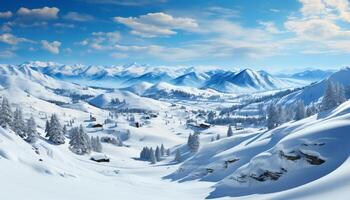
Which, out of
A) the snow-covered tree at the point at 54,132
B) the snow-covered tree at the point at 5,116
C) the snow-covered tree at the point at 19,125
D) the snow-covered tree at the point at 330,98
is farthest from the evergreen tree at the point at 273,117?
the snow-covered tree at the point at 5,116

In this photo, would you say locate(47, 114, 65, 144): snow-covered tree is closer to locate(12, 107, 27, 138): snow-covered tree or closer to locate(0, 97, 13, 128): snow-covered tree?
locate(12, 107, 27, 138): snow-covered tree

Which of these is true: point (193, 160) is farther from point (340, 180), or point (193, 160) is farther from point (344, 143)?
point (340, 180)

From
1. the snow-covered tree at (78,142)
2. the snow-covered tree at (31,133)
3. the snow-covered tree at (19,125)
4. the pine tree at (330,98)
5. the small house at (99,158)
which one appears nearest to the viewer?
the snow-covered tree at (31,133)

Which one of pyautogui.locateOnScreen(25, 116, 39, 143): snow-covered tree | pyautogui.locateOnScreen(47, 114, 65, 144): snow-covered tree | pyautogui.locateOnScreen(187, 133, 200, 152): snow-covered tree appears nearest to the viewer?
pyautogui.locateOnScreen(25, 116, 39, 143): snow-covered tree

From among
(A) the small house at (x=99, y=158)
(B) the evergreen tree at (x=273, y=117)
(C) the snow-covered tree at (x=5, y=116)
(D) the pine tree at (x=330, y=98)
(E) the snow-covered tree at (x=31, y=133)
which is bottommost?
(A) the small house at (x=99, y=158)

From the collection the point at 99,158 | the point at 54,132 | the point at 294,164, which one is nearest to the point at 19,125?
the point at 54,132

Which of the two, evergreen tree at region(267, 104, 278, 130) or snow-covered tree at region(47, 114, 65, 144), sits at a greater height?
evergreen tree at region(267, 104, 278, 130)

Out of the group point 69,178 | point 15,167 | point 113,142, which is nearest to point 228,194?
point 69,178

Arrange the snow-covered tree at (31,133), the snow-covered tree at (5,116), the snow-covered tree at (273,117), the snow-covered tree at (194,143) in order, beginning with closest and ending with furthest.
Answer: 1. the snow-covered tree at (5,116)
2. the snow-covered tree at (31,133)
3. the snow-covered tree at (194,143)
4. the snow-covered tree at (273,117)

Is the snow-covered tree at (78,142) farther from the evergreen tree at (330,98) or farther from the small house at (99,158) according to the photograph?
the evergreen tree at (330,98)

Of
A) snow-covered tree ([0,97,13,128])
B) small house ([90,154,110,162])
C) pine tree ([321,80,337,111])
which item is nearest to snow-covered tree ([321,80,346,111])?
pine tree ([321,80,337,111])

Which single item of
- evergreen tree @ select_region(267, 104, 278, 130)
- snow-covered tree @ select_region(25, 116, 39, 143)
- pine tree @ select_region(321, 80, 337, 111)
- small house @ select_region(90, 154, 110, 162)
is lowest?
small house @ select_region(90, 154, 110, 162)
